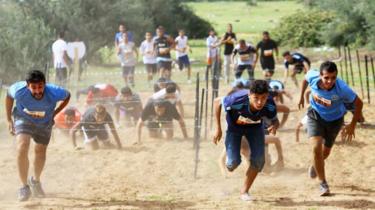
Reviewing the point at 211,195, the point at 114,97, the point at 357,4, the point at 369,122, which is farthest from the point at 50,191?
the point at 357,4

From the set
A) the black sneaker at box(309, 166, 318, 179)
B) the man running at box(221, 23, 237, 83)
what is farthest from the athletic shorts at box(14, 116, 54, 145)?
the man running at box(221, 23, 237, 83)

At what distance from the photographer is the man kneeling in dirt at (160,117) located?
42.8 ft

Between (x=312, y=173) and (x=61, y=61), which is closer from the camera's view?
(x=312, y=173)

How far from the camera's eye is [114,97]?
49.2 ft

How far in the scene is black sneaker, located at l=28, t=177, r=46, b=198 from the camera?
29.3 ft

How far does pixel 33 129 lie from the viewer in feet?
28.2

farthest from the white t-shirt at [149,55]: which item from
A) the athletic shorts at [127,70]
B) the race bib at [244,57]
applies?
the race bib at [244,57]

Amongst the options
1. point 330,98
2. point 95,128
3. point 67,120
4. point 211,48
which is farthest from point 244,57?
point 330,98

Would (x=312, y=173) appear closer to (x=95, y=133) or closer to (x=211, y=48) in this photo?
(x=95, y=133)

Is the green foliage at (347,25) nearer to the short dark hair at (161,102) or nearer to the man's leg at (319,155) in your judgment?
the short dark hair at (161,102)

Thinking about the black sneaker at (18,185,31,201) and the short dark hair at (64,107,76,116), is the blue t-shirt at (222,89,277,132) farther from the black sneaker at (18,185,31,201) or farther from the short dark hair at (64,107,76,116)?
the short dark hair at (64,107,76,116)

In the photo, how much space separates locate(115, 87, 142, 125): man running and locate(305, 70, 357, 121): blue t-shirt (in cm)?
605

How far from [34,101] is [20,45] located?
43.3ft

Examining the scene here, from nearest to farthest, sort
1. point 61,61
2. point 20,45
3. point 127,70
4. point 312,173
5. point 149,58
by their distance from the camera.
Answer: point 312,173 → point 61,61 → point 127,70 → point 149,58 → point 20,45
